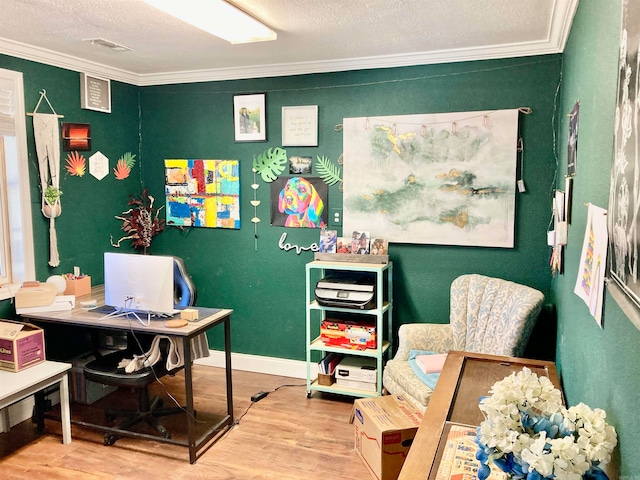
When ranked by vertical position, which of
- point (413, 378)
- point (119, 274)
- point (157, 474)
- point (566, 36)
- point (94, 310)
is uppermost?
point (566, 36)

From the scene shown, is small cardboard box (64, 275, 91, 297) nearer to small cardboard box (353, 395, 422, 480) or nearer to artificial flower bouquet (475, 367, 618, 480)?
small cardboard box (353, 395, 422, 480)

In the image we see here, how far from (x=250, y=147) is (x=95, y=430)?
7.64 feet

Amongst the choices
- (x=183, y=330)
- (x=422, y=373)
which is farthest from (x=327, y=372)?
(x=183, y=330)

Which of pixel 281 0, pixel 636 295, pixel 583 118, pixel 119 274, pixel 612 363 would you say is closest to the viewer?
pixel 636 295

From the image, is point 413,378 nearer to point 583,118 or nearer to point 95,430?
point 583,118

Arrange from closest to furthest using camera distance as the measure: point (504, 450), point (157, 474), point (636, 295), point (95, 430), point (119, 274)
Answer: point (636, 295) → point (504, 450) → point (157, 474) → point (119, 274) → point (95, 430)

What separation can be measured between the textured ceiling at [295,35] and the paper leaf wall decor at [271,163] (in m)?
0.60

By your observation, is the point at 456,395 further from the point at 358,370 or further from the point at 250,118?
the point at 250,118

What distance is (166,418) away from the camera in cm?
349

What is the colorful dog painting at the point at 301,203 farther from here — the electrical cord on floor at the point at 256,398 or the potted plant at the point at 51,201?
the potted plant at the point at 51,201

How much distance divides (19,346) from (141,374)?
2.38ft

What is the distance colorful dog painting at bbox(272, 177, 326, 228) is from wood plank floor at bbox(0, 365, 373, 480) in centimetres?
134

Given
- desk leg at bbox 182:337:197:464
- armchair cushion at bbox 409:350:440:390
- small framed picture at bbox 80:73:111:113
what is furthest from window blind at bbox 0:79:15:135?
armchair cushion at bbox 409:350:440:390

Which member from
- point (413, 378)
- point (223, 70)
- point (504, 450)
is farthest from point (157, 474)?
point (223, 70)
